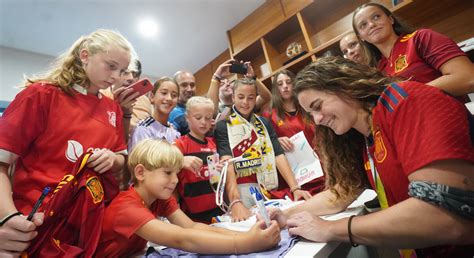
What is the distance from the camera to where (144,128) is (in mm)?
1430

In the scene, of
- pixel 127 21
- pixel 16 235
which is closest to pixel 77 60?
pixel 16 235

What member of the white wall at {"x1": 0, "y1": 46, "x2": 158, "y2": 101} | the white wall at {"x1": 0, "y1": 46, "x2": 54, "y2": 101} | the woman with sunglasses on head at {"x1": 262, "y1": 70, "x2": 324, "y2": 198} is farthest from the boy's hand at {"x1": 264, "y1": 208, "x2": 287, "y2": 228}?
the white wall at {"x1": 0, "y1": 46, "x2": 54, "y2": 101}

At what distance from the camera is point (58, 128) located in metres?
0.78

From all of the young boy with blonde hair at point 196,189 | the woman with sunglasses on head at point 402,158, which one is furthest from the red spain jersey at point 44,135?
the woman with sunglasses on head at point 402,158

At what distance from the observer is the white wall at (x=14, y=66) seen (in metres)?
2.57

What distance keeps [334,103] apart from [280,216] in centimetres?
42

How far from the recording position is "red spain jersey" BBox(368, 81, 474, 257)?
45 centimetres

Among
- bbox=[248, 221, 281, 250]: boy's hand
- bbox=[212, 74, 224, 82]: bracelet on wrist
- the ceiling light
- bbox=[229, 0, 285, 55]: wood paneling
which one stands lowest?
bbox=[248, 221, 281, 250]: boy's hand

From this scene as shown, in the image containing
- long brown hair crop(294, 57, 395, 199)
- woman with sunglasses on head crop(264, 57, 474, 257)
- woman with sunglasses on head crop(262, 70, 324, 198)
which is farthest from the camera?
woman with sunglasses on head crop(262, 70, 324, 198)

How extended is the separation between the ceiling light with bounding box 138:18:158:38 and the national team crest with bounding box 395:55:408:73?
2.46m

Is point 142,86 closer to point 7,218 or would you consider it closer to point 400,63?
point 7,218

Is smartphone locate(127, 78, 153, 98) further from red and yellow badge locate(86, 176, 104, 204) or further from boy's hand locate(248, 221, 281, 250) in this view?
boy's hand locate(248, 221, 281, 250)

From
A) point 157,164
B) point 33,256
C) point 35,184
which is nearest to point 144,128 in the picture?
point 157,164

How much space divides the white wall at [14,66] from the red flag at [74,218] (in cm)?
245
